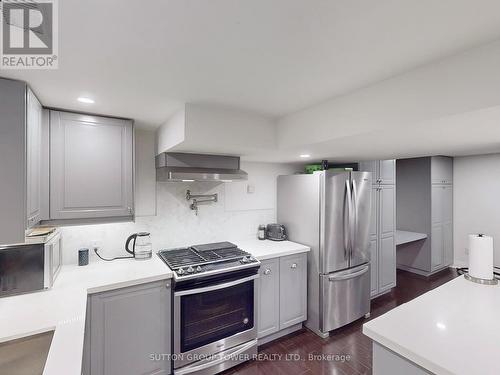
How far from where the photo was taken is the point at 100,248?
7.68 feet

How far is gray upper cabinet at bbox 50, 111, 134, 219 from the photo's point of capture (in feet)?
6.20

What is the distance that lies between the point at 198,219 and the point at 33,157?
5.26ft

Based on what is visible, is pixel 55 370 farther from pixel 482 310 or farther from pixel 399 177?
pixel 399 177

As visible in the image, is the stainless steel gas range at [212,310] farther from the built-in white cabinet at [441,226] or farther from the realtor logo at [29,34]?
the built-in white cabinet at [441,226]

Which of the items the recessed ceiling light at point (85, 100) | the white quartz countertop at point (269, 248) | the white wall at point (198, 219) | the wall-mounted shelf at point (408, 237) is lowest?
the wall-mounted shelf at point (408, 237)

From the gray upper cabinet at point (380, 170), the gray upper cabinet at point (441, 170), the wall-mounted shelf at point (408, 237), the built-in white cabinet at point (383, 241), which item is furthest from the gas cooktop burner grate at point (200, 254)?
the gray upper cabinet at point (441, 170)

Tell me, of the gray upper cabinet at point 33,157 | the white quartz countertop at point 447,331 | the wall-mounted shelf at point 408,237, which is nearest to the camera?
the white quartz countertop at point 447,331

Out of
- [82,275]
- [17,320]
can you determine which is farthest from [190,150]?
[17,320]

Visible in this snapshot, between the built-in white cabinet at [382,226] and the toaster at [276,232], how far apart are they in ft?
3.93

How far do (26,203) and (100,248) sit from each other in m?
1.03

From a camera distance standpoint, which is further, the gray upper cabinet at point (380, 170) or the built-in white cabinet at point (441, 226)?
the built-in white cabinet at point (441, 226)

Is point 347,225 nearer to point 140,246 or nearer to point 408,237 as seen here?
point 408,237

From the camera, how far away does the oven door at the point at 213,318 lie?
1984mm

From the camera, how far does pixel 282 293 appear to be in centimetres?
259
